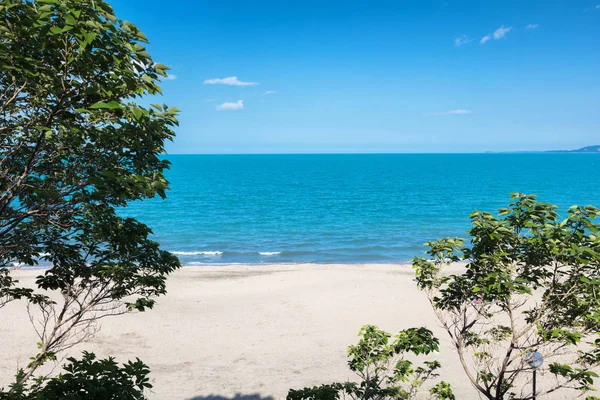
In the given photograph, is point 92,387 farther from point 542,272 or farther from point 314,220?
point 314,220

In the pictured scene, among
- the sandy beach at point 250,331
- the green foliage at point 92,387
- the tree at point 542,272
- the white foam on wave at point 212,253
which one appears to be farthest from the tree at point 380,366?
the white foam on wave at point 212,253

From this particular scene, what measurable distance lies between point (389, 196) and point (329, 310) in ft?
182

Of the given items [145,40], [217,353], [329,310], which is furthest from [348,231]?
[145,40]

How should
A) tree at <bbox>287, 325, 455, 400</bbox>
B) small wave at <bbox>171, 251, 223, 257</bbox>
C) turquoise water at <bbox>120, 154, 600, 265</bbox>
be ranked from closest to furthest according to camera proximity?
tree at <bbox>287, 325, 455, 400</bbox>
small wave at <bbox>171, 251, 223, 257</bbox>
turquoise water at <bbox>120, 154, 600, 265</bbox>

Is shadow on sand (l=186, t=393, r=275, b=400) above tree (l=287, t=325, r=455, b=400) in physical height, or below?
below

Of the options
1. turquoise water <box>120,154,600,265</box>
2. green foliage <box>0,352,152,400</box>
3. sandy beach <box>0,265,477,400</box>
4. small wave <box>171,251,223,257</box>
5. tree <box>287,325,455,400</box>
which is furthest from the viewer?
turquoise water <box>120,154,600,265</box>

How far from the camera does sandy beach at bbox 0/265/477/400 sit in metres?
12.5

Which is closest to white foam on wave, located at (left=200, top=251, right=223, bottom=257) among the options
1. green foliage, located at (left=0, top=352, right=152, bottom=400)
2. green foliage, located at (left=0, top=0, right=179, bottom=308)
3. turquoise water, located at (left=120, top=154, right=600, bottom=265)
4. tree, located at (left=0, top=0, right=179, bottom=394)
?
turquoise water, located at (left=120, top=154, right=600, bottom=265)

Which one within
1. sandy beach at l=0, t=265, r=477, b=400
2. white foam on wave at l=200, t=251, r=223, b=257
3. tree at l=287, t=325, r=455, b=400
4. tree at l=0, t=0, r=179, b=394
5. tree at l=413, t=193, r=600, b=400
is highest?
tree at l=0, t=0, r=179, b=394

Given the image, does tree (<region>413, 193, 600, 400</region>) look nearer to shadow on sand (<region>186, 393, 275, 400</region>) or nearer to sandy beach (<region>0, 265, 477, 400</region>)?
sandy beach (<region>0, 265, 477, 400</region>)

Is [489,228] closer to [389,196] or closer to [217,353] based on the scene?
[217,353]

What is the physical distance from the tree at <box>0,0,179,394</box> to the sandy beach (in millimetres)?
5071

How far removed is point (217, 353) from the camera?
1440 cm

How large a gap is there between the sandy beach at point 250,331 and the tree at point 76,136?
16.6 ft
